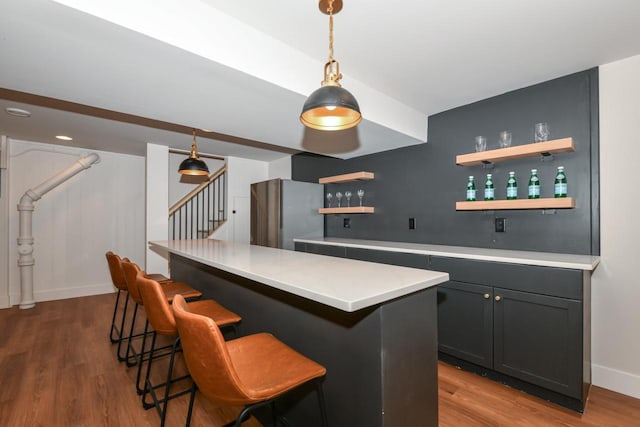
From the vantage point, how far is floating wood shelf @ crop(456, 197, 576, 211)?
2223mm

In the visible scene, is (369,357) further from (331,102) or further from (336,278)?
(331,102)

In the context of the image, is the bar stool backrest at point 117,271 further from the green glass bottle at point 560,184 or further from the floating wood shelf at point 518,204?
the green glass bottle at point 560,184

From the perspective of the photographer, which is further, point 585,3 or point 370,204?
point 370,204

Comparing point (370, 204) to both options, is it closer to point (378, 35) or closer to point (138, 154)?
point (378, 35)

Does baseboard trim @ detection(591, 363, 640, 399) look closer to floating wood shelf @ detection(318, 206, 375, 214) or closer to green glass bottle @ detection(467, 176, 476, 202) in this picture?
green glass bottle @ detection(467, 176, 476, 202)

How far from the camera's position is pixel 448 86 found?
259 centimetres

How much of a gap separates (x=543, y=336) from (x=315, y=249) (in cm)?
243

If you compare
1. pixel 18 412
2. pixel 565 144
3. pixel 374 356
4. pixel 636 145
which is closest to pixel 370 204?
Result: pixel 565 144

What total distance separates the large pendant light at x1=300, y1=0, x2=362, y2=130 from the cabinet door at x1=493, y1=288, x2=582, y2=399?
5.60 ft

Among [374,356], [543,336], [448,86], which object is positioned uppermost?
[448,86]

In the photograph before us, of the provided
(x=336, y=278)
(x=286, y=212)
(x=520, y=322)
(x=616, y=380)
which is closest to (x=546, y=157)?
(x=520, y=322)

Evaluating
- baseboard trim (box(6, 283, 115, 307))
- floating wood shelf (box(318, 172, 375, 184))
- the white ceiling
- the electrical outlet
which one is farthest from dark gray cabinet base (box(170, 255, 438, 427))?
baseboard trim (box(6, 283, 115, 307))

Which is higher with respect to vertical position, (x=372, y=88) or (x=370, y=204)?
(x=372, y=88)

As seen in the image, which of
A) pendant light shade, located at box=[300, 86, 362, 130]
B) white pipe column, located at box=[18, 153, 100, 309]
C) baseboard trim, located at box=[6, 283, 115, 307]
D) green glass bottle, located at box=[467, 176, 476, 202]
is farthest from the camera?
baseboard trim, located at box=[6, 283, 115, 307]
